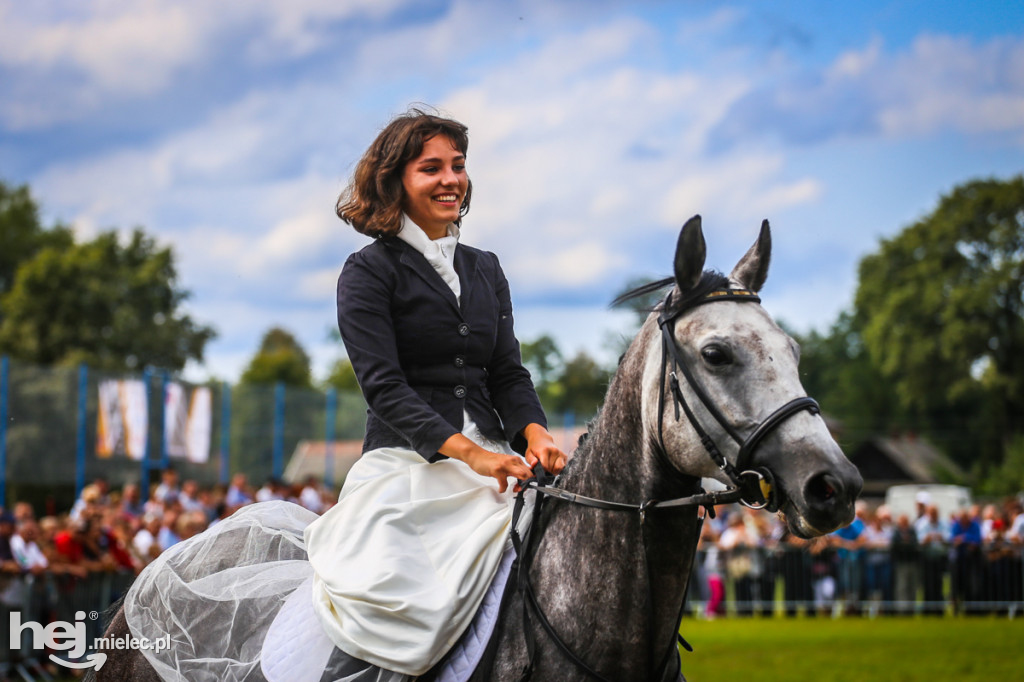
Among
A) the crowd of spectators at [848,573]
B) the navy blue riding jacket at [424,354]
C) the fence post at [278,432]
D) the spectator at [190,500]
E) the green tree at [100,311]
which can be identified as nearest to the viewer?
the navy blue riding jacket at [424,354]

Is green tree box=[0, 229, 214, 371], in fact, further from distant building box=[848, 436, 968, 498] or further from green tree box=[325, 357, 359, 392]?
distant building box=[848, 436, 968, 498]

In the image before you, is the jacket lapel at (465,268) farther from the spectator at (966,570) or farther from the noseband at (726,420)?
the spectator at (966,570)

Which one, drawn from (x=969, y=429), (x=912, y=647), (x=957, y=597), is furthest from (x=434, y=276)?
(x=969, y=429)

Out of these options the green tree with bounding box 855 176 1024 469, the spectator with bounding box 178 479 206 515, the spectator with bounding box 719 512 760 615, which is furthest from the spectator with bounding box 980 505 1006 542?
the green tree with bounding box 855 176 1024 469

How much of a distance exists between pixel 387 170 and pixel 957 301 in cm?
6247

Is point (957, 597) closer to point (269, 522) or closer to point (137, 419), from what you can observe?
point (137, 419)

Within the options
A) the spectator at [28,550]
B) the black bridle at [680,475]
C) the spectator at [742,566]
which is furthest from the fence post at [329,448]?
the black bridle at [680,475]

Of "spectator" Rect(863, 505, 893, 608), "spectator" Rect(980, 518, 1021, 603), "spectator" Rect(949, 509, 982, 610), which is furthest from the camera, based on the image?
"spectator" Rect(863, 505, 893, 608)

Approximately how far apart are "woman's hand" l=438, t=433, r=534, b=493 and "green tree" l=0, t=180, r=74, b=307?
67066 mm

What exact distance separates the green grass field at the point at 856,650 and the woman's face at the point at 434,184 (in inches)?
366

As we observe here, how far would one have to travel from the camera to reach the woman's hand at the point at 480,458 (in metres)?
3.66

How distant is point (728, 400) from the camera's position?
3223 millimetres

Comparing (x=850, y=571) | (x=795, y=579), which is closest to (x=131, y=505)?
(x=795, y=579)

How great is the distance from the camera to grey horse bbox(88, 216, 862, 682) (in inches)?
125
